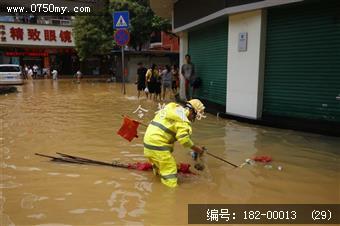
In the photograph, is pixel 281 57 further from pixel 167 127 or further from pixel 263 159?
pixel 167 127

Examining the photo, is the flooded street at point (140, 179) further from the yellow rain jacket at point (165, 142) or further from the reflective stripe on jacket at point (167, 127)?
the reflective stripe on jacket at point (167, 127)

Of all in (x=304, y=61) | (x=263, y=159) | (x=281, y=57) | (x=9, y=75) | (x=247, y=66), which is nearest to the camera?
(x=263, y=159)

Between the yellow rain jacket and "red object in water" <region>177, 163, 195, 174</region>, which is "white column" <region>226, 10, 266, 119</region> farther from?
the yellow rain jacket

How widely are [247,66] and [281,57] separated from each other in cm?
92

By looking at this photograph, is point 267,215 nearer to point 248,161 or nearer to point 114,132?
point 248,161

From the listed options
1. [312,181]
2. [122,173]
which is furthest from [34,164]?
[312,181]

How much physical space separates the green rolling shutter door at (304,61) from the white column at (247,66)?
0.24m

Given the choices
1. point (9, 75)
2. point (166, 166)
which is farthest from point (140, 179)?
point (9, 75)

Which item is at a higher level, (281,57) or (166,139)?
(281,57)

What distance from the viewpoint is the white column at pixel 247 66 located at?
373 inches

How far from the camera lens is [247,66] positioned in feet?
32.2

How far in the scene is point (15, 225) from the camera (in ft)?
12.7

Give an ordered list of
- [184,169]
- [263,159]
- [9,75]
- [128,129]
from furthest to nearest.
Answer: [9,75] < [263,159] < [128,129] < [184,169]

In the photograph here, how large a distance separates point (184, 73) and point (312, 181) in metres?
9.30
